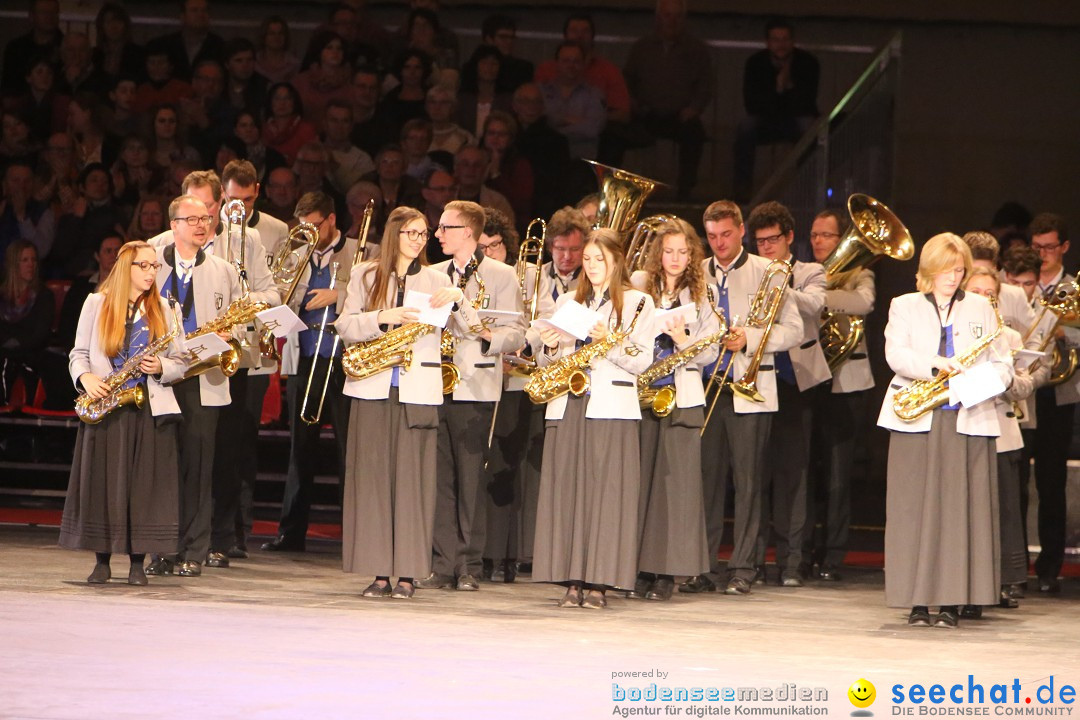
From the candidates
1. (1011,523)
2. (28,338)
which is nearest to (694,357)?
(1011,523)

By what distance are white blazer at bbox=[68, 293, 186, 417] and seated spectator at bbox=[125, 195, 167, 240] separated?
3.54 metres

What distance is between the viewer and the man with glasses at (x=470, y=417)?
7.99 meters

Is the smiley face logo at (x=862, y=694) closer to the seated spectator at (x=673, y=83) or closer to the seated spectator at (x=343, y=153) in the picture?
the seated spectator at (x=343, y=153)

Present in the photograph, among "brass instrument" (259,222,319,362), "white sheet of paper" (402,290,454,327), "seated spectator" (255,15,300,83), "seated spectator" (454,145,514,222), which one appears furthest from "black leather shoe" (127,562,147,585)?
"seated spectator" (255,15,300,83)

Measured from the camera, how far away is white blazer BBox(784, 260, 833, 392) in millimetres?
8820

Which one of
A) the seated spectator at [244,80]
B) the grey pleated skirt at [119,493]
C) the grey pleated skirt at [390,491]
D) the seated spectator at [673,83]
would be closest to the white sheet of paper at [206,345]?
the grey pleated skirt at [119,493]

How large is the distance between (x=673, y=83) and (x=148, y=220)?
423 centimetres

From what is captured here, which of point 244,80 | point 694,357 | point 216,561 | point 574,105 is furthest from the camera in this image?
point 244,80

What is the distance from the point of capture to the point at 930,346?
738cm

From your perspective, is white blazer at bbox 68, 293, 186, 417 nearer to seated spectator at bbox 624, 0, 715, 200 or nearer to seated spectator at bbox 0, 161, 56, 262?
seated spectator at bbox 0, 161, 56, 262

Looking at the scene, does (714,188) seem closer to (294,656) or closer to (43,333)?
(43,333)

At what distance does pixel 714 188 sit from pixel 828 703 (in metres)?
8.58

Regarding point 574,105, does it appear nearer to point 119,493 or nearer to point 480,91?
point 480,91

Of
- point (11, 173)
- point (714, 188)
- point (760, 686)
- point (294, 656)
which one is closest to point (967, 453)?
point (760, 686)
